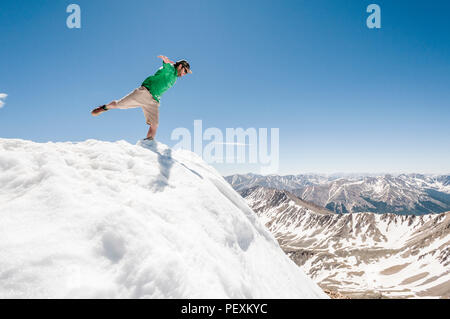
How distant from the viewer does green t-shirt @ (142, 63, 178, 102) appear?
8984 millimetres

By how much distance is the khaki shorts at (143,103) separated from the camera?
8.76 metres

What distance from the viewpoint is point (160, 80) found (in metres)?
9.08

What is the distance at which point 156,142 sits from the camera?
885cm

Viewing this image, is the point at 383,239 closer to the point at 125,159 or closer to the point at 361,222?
the point at 361,222

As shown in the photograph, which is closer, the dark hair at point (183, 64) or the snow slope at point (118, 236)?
the snow slope at point (118, 236)

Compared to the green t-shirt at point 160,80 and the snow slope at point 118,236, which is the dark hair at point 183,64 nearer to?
the green t-shirt at point 160,80

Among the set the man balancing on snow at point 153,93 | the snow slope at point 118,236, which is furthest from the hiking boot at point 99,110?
the snow slope at point 118,236

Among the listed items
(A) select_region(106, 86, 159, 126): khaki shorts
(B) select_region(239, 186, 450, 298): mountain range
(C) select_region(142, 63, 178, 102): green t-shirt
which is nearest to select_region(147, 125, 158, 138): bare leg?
(A) select_region(106, 86, 159, 126): khaki shorts

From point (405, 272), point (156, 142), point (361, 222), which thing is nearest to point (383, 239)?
point (361, 222)

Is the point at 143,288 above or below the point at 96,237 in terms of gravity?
below

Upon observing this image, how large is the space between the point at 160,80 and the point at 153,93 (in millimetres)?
604

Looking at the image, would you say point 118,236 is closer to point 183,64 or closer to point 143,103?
point 143,103
